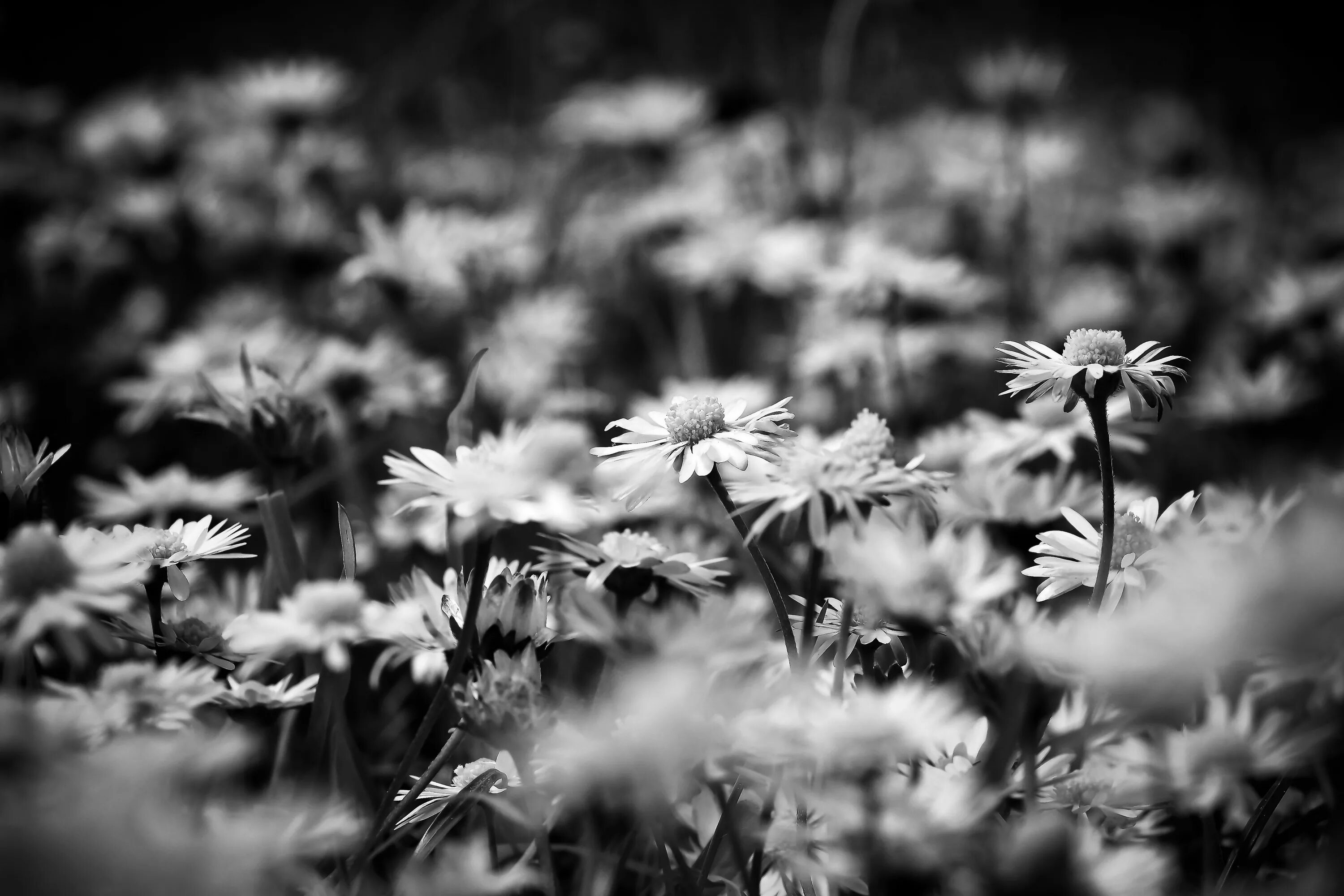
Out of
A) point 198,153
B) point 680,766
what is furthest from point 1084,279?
point 198,153

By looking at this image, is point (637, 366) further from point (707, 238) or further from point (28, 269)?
point (28, 269)

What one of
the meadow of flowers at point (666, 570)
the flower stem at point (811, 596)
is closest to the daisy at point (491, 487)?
the meadow of flowers at point (666, 570)

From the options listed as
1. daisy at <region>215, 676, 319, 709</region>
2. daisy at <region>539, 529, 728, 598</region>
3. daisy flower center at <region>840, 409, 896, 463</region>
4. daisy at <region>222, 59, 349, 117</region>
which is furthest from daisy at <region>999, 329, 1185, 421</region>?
daisy at <region>222, 59, 349, 117</region>

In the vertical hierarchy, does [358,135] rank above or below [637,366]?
above

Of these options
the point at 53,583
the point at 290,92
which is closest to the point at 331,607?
the point at 53,583

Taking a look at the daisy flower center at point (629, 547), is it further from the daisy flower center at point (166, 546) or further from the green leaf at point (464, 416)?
the daisy flower center at point (166, 546)

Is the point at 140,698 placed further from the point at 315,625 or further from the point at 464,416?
the point at 464,416
